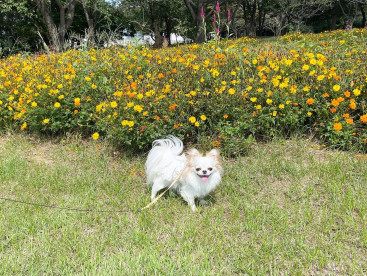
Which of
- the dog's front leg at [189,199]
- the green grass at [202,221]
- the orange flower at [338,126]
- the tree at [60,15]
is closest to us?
the green grass at [202,221]

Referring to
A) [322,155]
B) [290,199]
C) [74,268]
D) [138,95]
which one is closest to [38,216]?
[74,268]

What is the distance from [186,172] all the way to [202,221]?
42cm

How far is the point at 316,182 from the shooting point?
2.62 metres

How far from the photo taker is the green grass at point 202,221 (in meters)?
1.87

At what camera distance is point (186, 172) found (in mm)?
2215

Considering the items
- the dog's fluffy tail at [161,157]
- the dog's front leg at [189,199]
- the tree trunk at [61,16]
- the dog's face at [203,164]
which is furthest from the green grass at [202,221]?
the tree trunk at [61,16]

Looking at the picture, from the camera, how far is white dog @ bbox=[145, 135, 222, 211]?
210 centimetres

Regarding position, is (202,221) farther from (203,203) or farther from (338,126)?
(338,126)

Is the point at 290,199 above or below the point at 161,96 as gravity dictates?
below

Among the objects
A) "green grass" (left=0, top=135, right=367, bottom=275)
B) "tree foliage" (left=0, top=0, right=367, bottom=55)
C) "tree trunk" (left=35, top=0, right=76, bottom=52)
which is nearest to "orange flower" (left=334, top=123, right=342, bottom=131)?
"green grass" (left=0, top=135, right=367, bottom=275)

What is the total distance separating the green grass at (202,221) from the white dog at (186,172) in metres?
0.17

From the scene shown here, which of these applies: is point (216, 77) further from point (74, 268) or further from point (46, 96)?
point (74, 268)

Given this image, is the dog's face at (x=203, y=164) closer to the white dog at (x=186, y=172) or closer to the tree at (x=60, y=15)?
the white dog at (x=186, y=172)

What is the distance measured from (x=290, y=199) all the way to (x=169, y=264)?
1.24 metres
